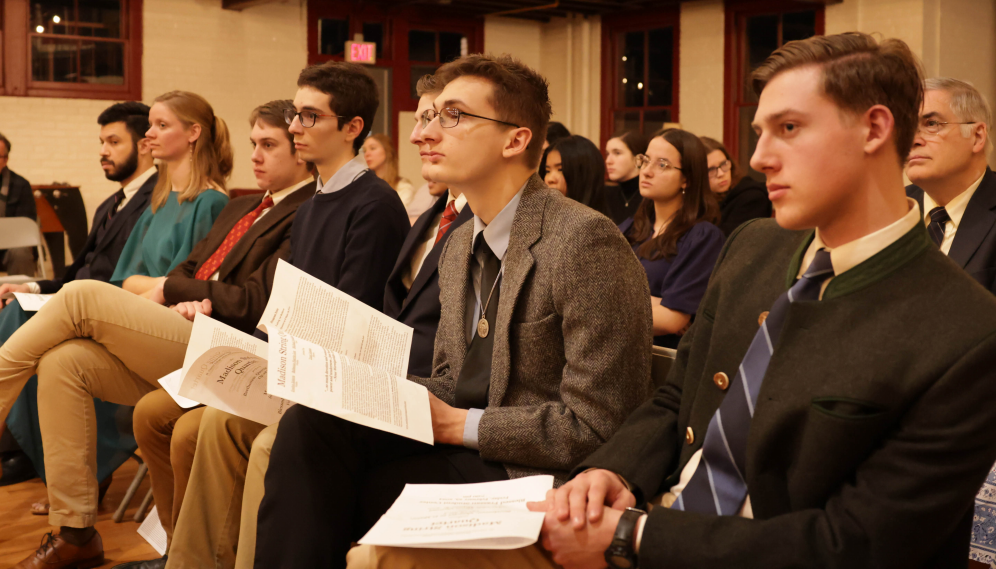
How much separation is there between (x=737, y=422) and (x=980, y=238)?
1.46 m

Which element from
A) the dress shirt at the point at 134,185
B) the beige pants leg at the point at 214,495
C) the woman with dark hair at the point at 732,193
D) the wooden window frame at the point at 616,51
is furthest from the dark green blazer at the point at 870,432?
the wooden window frame at the point at 616,51

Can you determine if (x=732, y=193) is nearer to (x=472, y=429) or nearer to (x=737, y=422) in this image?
(x=472, y=429)

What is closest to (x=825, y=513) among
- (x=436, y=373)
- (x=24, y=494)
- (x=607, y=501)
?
(x=607, y=501)

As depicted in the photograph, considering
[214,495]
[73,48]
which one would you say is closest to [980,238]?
[214,495]

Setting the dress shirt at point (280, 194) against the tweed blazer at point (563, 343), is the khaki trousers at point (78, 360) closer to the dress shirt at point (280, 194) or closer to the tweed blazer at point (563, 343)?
the dress shirt at point (280, 194)

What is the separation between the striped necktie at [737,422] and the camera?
117 centimetres

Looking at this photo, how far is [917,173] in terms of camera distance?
7.94ft

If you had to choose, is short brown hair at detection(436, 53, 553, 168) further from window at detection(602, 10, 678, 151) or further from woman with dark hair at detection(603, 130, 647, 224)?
window at detection(602, 10, 678, 151)

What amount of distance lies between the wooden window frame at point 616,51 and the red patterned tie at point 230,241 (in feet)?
24.3

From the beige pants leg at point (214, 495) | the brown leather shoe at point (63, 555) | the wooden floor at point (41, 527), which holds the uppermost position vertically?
the beige pants leg at point (214, 495)

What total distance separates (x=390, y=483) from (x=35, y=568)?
1.41 metres

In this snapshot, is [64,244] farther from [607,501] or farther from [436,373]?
[607,501]

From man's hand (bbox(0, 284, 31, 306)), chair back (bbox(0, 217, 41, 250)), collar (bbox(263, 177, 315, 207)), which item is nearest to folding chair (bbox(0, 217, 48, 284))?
chair back (bbox(0, 217, 41, 250))

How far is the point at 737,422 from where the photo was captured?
3.87 feet
